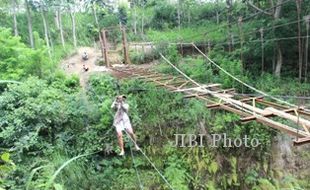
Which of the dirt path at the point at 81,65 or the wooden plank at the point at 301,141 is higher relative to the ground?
the wooden plank at the point at 301,141

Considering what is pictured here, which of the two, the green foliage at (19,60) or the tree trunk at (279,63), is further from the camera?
the green foliage at (19,60)

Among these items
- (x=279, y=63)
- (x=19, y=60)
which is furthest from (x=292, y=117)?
(x=19, y=60)

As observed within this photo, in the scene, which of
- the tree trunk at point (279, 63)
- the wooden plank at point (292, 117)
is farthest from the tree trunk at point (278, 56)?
the wooden plank at point (292, 117)

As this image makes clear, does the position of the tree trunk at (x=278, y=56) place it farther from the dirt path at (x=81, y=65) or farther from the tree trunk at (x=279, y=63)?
the dirt path at (x=81, y=65)

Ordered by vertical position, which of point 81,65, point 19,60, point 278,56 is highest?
point 19,60

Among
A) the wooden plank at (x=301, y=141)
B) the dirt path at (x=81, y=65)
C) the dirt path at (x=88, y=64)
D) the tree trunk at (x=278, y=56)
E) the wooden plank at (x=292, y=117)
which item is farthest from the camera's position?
the dirt path at (x=81, y=65)

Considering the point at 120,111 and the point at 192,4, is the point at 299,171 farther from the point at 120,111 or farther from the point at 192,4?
the point at 192,4

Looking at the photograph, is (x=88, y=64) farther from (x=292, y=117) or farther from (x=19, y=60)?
(x=292, y=117)

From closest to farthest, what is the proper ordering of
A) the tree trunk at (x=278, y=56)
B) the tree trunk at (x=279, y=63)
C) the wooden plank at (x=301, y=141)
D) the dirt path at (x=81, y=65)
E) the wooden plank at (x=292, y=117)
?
the wooden plank at (x=301, y=141) < the wooden plank at (x=292, y=117) < the tree trunk at (x=278, y=56) < the tree trunk at (x=279, y=63) < the dirt path at (x=81, y=65)

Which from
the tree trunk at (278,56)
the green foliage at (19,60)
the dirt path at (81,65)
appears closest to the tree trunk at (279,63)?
the tree trunk at (278,56)

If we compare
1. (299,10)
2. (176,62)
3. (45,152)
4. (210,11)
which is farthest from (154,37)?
(45,152)

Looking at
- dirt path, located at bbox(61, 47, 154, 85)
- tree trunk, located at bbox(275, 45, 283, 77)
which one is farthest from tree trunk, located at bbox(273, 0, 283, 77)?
dirt path, located at bbox(61, 47, 154, 85)

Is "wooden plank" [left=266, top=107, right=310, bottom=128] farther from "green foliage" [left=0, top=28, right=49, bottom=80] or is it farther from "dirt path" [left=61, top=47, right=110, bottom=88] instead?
"green foliage" [left=0, top=28, right=49, bottom=80]

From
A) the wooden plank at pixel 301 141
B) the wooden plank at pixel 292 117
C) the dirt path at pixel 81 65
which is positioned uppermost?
the wooden plank at pixel 292 117
